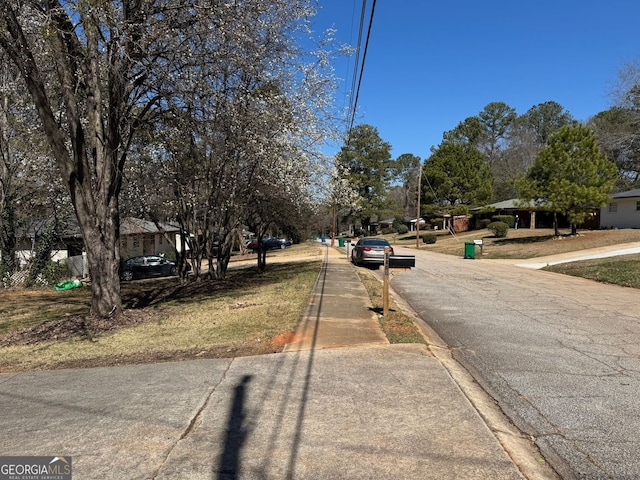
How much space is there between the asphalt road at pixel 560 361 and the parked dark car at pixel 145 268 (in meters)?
19.8

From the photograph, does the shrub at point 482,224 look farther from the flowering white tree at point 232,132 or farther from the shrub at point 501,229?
the flowering white tree at point 232,132

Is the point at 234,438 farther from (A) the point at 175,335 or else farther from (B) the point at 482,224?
(B) the point at 482,224

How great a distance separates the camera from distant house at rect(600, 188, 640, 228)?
37.2 meters

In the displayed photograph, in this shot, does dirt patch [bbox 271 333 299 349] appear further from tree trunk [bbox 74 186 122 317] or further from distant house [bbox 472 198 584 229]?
distant house [bbox 472 198 584 229]

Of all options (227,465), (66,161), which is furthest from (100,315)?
(227,465)

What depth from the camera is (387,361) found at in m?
6.09

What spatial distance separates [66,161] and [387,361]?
273 inches

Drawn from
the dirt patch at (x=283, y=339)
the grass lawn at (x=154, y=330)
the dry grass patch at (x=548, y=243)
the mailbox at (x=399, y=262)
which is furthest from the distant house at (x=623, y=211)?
the dirt patch at (x=283, y=339)

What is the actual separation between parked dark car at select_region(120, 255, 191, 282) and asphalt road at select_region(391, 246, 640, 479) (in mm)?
19843

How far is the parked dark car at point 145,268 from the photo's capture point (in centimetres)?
2817

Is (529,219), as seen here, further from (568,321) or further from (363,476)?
(363,476)

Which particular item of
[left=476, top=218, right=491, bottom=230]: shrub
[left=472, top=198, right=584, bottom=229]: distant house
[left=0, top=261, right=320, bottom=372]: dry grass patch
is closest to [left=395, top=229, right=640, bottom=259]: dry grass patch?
[left=472, top=198, right=584, bottom=229]: distant house

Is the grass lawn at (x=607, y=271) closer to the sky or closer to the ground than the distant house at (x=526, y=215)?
closer to the ground

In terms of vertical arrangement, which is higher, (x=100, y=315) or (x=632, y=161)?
(x=632, y=161)
